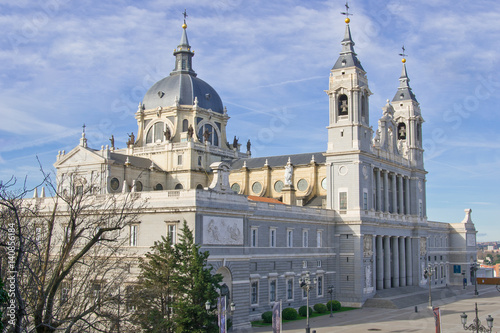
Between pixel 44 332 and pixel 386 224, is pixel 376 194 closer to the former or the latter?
pixel 386 224

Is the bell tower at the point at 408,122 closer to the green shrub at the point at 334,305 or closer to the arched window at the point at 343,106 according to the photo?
the arched window at the point at 343,106

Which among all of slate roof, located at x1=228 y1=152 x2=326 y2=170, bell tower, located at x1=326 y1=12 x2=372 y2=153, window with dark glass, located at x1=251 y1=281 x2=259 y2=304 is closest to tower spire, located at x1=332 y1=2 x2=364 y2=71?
bell tower, located at x1=326 y1=12 x2=372 y2=153

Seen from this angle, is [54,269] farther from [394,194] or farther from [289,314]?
[394,194]

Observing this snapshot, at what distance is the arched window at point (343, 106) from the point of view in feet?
235

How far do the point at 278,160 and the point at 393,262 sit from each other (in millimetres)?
20498

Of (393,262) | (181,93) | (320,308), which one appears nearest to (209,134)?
(181,93)

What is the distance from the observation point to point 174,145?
266 ft

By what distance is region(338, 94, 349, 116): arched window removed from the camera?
7162 centimetres

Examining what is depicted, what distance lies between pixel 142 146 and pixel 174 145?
6411 millimetres

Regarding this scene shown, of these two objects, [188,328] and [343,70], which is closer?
[188,328]

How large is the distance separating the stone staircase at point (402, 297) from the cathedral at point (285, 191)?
3.48 feet

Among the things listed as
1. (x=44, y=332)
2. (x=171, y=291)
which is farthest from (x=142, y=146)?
(x=44, y=332)

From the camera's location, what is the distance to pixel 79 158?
70.3 meters

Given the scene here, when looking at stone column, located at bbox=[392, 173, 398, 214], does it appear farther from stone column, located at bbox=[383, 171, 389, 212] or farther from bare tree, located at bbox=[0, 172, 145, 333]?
bare tree, located at bbox=[0, 172, 145, 333]
